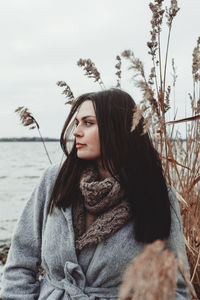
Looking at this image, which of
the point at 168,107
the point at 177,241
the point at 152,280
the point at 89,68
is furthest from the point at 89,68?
the point at 152,280

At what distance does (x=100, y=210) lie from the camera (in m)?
1.49

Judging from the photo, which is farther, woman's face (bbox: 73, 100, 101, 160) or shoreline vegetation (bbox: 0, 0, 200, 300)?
woman's face (bbox: 73, 100, 101, 160)

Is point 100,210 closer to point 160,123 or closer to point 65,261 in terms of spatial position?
point 65,261

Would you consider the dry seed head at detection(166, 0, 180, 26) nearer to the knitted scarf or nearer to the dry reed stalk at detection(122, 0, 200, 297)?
the dry reed stalk at detection(122, 0, 200, 297)

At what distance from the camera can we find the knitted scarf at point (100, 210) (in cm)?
143

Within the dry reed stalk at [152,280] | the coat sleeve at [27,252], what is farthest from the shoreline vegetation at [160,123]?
the coat sleeve at [27,252]

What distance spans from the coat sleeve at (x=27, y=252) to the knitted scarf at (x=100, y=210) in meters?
0.21

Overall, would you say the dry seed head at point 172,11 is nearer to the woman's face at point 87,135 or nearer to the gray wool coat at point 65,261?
the woman's face at point 87,135

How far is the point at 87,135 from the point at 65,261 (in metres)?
0.58

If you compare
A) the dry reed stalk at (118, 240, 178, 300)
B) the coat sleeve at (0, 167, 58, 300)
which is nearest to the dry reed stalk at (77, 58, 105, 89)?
the coat sleeve at (0, 167, 58, 300)

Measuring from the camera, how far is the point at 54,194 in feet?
5.16

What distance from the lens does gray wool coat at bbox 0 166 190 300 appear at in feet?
4.70

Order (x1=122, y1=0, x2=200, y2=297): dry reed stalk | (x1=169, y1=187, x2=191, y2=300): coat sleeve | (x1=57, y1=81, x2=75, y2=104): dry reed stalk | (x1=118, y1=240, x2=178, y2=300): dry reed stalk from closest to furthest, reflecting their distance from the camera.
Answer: (x1=118, y1=240, x2=178, y2=300): dry reed stalk → (x1=122, y1=0, x2=200, y2=297): dry reed stalk → (x1=169, y1=187, x2=191, y2=300): coat sleeve → (x1=57, y1=81, x2=75, y2=104): dry reed stalk

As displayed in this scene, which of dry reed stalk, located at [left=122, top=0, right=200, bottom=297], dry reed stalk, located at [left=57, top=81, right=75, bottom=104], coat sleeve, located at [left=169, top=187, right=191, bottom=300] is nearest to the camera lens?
dry reed stalk, located at [left=122, top=0, right=200, bottom=297]
